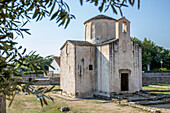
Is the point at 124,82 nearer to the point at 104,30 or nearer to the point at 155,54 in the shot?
the point at 104,30

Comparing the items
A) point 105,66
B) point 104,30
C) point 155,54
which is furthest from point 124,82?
point 155,54

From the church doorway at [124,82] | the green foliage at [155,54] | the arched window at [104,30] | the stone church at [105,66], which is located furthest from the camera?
the green foliage at [155,54]

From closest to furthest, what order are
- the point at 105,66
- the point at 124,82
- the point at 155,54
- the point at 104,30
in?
the point at 105,66 → the point at 124,82 → the point at 104,30 → the point at 155,54

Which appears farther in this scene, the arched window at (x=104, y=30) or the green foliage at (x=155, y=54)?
the green foliage at (x=155, y=54)

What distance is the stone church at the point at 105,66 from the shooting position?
16.2 metres

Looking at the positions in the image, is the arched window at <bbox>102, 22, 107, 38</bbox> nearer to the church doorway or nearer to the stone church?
the stone church

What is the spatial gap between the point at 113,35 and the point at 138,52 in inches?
132

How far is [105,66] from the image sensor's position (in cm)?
1652

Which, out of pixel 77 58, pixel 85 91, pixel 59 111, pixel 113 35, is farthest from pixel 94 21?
pixel 59 111

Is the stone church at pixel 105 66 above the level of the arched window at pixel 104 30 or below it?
below

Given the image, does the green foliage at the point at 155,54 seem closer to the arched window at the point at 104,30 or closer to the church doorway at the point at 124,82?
the arched window at the point at 104,30

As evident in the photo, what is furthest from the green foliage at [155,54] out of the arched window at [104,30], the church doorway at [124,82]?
the church doorway at [124,82]

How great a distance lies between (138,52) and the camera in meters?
17.4

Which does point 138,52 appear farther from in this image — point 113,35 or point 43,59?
point 43,59
